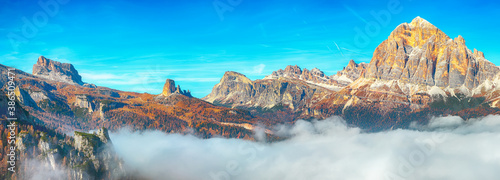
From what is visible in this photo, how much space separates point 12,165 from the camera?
18638cm

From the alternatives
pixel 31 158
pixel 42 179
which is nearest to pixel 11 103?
pixel 31 158

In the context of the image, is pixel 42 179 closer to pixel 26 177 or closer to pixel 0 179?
pixel 26 177

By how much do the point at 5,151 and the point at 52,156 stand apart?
2199 centimetres

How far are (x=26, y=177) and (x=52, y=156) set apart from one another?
15.5 meters

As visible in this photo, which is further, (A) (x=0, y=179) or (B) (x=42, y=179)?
(B) (x=42, y=179)

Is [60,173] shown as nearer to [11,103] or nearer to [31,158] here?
[31,158]

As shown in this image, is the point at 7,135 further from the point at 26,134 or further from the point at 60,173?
the point at 60,173

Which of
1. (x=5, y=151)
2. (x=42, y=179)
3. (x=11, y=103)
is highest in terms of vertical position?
(x=11, y=103)

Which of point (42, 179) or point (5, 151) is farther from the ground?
point (5, 151)

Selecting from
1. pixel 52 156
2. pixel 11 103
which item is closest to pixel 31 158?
pixel 52 156

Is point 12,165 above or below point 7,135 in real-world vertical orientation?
below

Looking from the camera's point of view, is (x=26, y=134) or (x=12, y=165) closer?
(x=12, y=165)

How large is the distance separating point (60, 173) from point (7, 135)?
34510 mm

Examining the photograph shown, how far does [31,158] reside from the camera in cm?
19588
